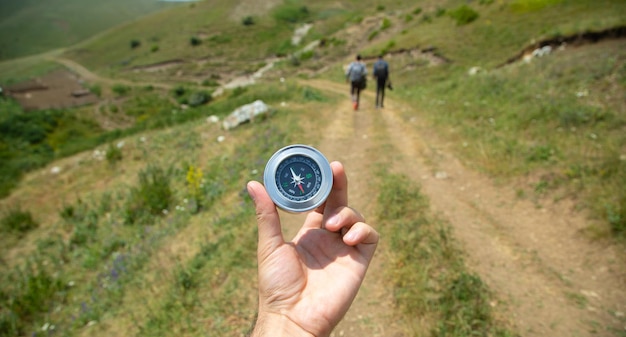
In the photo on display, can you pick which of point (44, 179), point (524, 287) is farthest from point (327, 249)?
point (44, 179)

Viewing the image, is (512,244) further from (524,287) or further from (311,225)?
(311,225)

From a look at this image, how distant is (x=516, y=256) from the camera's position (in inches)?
216

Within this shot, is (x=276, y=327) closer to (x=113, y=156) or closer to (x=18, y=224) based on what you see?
(x=18, y=224)

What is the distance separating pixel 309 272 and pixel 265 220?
60 cm

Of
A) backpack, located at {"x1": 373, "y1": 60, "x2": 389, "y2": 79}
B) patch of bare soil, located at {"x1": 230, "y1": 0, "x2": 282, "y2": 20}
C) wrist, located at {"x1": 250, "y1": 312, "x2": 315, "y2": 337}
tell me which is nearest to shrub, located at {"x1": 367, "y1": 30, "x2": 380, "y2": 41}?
backpack, located at {"x1": 373, "y1": 60, "x2": 389, "y2": 79}

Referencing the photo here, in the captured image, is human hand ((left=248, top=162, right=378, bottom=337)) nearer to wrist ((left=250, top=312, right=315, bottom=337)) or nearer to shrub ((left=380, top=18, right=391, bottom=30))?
wrist ((left=250, top=312, right=315, bottom=337))

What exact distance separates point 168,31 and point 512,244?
96.5 m

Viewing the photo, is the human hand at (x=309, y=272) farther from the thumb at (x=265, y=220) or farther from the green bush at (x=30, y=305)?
the green bush at (x=30, y=305)

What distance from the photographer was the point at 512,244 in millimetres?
5785

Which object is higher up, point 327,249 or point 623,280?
point 327,249

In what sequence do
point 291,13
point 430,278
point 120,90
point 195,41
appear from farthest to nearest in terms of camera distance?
point 291,13, point 195,41, point 120,90, point 430,278

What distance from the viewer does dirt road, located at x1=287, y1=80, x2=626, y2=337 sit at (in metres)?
4.34

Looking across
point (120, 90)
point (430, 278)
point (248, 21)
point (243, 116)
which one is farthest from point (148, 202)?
point (248, 21)

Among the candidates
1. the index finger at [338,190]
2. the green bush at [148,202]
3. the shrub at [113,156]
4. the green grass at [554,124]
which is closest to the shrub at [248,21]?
the shrub at [113,156]
